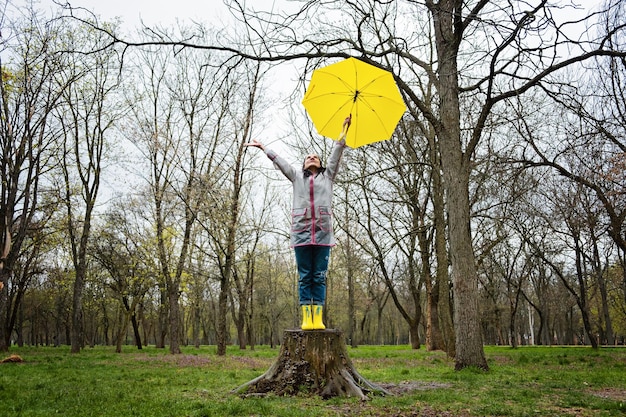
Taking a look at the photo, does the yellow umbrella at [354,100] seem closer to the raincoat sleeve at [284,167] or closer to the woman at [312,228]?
the woman at [312,228]

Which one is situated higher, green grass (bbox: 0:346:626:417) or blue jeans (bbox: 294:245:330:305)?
blue jeans (bbox: 294:245:330:305)

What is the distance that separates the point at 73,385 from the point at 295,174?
19.0 ft

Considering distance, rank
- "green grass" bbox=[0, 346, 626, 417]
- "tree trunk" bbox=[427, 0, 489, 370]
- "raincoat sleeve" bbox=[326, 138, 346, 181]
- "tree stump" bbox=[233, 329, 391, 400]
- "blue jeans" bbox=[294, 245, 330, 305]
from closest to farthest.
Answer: "green grass" bbox=[0, 346, 626, 417] → "tree stump" bbox=[233, 329, 391, 400] → "blue jeans" bbox=[294, 245, 330, 305] → "raincoat sleeve" bbox=[326, 138, 346, 181] → "tree trunk" bbox=[427, 0, 489, 370]

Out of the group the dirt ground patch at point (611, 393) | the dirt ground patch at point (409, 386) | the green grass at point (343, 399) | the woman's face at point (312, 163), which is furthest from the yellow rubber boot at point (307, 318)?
the dirt ground patch at point (611, 393)

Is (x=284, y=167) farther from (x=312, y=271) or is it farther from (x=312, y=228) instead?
(x=312, y=271)

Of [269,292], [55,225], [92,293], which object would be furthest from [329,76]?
[269,292]

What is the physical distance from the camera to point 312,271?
6594 millimetres

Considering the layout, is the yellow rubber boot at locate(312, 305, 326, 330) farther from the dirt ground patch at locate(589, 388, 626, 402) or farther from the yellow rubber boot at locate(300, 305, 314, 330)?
the dirt ground patch at locate(589, 388, 626, 402)

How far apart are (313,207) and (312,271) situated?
0.95 m

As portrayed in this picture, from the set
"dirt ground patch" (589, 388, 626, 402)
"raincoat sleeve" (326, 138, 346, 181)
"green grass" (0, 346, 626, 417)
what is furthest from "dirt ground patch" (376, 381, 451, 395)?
"raincoat sleeve" (326, 138, 346, 181)

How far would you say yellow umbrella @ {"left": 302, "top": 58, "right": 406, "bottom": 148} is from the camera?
21.6ft

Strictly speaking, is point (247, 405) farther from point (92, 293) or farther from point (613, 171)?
point (92, 293)

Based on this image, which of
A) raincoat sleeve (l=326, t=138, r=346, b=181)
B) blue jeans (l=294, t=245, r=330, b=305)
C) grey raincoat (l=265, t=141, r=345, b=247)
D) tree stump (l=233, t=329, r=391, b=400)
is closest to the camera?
tree stump (l=233, t=329, r=391, b=400)

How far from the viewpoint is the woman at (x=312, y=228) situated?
6.43m
